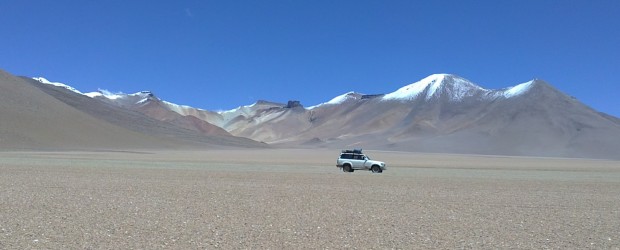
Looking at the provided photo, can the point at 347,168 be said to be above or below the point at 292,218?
above

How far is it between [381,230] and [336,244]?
5.49 ft

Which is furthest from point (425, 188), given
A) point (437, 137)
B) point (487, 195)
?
point (437, 137)

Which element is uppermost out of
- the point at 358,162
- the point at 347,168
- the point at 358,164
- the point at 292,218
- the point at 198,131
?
Result: the point at 198,131

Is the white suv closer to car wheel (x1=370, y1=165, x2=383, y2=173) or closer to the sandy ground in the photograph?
car wheel (x1=370, y1=165, x2=383, y2=173)

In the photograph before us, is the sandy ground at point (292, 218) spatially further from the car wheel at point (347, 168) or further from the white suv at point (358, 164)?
the car wheel at point (347, 168)

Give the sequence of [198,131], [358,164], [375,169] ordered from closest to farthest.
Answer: [375,169]
[358,164]
[198,131]

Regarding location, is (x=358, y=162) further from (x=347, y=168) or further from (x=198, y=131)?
(x=198, y=131)

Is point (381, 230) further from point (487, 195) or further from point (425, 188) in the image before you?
point (425, 188)

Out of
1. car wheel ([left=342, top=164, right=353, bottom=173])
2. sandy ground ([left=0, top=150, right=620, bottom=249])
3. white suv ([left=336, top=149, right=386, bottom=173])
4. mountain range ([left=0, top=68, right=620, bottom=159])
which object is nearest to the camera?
sandy ground ([left=0, top=150, right=620, bottom=249])

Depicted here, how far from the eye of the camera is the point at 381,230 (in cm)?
1170

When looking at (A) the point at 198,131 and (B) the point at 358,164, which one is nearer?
(B) the point at 358,164

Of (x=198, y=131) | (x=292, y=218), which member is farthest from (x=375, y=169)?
(x=198, y=131)

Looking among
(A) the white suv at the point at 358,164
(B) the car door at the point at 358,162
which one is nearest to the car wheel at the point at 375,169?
(A) the white suv at the point at 358,164

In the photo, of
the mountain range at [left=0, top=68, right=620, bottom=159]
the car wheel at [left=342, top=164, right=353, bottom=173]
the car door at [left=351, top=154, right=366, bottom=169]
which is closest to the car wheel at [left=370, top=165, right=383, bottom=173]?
the car door at [left=351, top=154, right=366, bottom=169]
